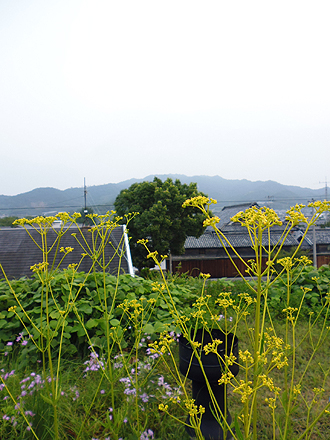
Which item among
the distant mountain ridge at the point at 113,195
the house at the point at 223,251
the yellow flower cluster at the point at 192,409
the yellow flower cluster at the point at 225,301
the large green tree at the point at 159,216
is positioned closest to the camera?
the yellow flower cluster at the point at 192,409

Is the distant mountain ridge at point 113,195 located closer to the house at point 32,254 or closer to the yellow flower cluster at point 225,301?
the house at point 32,254

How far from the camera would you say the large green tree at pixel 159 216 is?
14.3m

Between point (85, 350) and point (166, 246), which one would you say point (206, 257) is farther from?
point (85, 350)

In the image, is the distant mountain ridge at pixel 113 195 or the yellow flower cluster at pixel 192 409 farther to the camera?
the distant mountain ridge at pixel 113 195

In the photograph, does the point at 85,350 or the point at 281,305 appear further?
the point at 281,305

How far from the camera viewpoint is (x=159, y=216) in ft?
46.6

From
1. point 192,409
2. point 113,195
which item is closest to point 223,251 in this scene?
point 192,409

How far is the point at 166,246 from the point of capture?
14.6 m

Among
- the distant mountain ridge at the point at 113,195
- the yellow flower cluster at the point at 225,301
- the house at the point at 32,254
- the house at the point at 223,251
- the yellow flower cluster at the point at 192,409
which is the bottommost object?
the house at the point at 223,251

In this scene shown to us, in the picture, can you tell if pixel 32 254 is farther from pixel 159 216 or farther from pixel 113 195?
pixel 113 195

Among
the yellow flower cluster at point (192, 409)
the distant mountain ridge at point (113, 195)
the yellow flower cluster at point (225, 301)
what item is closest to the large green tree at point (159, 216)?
the yellow flower cluster at point (225, 301)

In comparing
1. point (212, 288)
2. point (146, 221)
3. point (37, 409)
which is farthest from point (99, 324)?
point (146, 221)

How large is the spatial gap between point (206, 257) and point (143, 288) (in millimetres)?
19824

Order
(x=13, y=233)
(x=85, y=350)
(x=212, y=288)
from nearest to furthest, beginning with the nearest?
(x=85, y=350)
(x=212, y=288)
(x=13, y=233)
